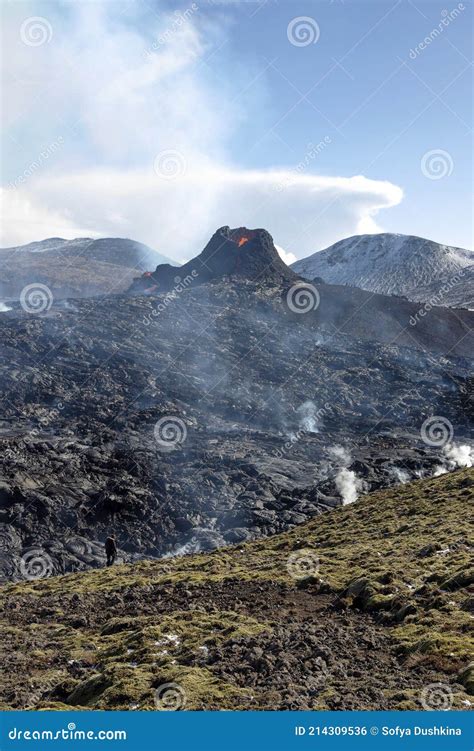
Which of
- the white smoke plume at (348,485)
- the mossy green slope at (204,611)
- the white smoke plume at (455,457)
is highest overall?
the white smoke plume at (455,457)

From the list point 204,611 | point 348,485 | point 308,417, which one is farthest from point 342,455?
point 204,611

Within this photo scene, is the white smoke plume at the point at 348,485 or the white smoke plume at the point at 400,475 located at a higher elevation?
the white smoke plume at the point at 400,475

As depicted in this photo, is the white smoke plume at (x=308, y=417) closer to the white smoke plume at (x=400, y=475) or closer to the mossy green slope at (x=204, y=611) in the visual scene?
the white smoke plume at (x=400, y=475)
